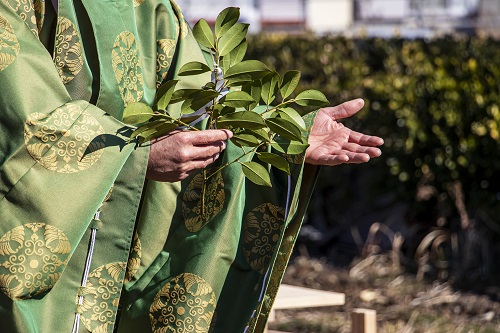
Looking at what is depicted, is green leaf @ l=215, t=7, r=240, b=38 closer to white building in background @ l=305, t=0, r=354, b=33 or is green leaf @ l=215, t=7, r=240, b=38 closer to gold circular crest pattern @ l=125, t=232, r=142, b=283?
gold circular crest pattern @ l=125, t=232, r=142, b=283

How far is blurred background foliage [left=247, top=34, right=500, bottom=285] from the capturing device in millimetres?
5586

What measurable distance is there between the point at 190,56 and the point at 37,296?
842mm

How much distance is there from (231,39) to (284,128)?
0.27m

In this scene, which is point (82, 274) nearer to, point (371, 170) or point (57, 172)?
point (57, 172)

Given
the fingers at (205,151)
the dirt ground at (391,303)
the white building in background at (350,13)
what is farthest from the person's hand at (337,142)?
the white building in background at (350,13)

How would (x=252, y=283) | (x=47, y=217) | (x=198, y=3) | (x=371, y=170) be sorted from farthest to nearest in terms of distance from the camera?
(x=198, y=3)
(x=371, y=170)
(x=252, y=283)
(x=47, y=217)

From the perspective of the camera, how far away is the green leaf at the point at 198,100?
2104mm

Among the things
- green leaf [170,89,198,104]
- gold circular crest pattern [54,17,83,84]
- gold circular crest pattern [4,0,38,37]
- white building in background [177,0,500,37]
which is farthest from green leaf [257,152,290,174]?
white building in background [177,0,500,37]

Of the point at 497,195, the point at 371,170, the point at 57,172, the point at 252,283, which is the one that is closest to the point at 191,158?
the point at 57,172

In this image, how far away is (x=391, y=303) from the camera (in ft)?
17.0

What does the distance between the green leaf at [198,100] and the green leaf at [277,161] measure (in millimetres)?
205

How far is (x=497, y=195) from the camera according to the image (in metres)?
5.55

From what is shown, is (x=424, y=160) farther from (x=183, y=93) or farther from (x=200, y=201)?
(x=183, y=93)

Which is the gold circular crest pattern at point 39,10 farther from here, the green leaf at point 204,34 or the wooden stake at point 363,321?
the wooden stake at point 363,321
